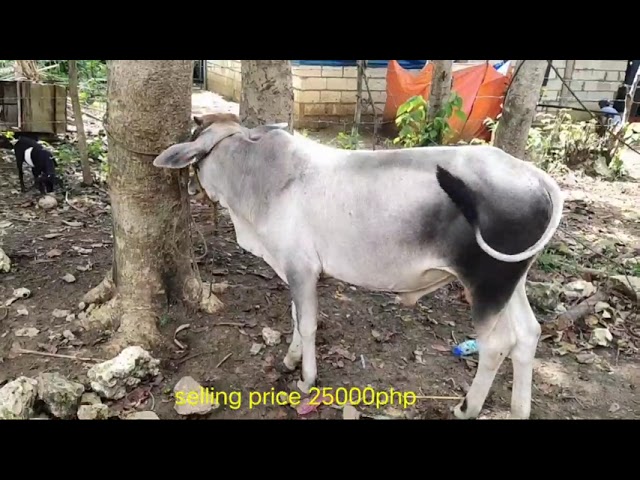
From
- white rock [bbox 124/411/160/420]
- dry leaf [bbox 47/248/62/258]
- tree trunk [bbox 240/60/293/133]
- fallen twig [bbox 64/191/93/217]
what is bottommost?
white rock [bbox 124/411/160/420]

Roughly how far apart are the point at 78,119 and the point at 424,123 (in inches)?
150

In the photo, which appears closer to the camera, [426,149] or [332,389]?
[426,149]

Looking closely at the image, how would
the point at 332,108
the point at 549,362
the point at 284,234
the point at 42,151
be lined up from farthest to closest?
the point at 332,108 < the point at 42,151 < the point at 549,362 < the point at 284,234

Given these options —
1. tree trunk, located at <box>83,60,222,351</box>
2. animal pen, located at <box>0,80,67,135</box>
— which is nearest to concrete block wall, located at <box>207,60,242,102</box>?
animal pen, located at <box>0,80,67,135</box>

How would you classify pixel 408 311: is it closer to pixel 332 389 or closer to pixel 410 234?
pixel 332 389

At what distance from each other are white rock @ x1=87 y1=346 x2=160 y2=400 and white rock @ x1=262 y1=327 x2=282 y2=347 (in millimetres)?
697

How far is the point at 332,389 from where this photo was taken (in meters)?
3.31

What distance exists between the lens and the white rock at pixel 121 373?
122 inches

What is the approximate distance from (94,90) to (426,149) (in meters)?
6.98

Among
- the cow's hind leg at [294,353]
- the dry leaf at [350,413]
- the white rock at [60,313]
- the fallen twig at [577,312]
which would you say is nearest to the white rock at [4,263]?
the white rock at [60,313]

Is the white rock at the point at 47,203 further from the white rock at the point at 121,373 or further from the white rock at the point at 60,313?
the white rock at the point at 121,373

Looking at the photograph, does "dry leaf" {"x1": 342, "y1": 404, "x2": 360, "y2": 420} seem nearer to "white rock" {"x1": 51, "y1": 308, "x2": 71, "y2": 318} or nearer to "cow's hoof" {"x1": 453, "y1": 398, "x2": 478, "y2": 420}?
"cow's hoof" {"x1": 453, "y1": 398, "x2": 478, "y2": 420}

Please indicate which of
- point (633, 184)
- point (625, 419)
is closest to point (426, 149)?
point (625, 419)

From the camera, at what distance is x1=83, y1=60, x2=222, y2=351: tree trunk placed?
322 cm
